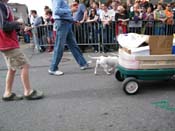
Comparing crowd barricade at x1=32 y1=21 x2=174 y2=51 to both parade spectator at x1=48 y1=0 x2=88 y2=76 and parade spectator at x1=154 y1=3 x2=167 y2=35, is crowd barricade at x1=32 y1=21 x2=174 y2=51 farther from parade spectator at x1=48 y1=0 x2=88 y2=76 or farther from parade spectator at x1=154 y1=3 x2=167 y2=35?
parade spectator at x1=48 y1=0 x2=88 y2=76

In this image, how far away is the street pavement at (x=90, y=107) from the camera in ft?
11.3

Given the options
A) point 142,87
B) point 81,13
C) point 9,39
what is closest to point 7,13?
point 9,39

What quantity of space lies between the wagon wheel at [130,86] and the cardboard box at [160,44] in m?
0.53


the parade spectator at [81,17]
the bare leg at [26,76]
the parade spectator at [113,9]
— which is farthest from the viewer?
the parade spectator at [113,9]

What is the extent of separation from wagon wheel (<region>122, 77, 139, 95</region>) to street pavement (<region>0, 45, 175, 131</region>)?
0.27 feet

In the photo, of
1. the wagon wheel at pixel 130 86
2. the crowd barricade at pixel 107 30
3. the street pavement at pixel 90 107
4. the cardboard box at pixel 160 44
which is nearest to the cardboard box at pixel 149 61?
the cardboard box at pixel 160 44

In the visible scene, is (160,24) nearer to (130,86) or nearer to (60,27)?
(60,27)

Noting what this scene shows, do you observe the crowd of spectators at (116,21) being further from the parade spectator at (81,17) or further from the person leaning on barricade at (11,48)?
the person leaning on barricade at (11,48)

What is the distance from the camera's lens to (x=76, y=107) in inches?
158

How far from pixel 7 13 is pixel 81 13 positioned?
5104mm

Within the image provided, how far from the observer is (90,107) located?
3.98 m

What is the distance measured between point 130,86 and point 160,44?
2.68 ft

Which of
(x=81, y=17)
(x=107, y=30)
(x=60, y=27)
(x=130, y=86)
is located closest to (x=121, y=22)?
(x=107, y=30)

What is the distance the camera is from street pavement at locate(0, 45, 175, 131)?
3.43 meters
